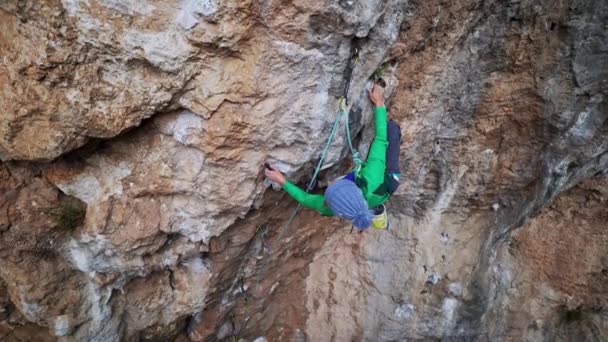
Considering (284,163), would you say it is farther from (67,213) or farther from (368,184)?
(67,213)

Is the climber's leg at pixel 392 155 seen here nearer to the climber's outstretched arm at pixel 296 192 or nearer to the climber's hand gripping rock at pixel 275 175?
the climber's outstretched arm at pixel 296 192

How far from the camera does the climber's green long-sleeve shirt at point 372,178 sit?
2760 millimetres

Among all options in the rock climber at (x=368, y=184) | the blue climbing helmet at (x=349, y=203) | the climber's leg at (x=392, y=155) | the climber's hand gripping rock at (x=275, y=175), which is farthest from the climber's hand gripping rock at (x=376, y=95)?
the climber's hand gripping rock at (x=275, y=175)

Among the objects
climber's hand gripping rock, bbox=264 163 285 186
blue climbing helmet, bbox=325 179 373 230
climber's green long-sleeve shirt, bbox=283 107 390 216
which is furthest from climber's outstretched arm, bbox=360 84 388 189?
climber's hand gripping rock, bbox=264 163 285 186

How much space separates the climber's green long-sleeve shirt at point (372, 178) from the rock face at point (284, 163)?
178 millimetres

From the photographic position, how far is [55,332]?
3.07 metres

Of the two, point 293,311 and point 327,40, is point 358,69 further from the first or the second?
point 293,311

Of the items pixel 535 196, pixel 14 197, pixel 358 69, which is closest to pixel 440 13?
pixel 358 69

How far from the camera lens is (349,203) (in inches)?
97.8

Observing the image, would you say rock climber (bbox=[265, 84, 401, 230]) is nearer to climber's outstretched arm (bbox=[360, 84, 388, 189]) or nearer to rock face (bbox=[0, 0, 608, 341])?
climber's outstretched arm (bbox=[360, 84, 388, 189])

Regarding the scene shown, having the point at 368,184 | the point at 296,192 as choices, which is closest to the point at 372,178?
the point at 368,184

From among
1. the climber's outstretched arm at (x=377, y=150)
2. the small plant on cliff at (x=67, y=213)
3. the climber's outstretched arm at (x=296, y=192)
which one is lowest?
the small plant on cliff at (x=67, y=213)

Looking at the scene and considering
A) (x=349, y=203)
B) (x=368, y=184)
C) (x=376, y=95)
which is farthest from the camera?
(x=376, y=95)

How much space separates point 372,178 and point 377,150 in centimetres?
21
